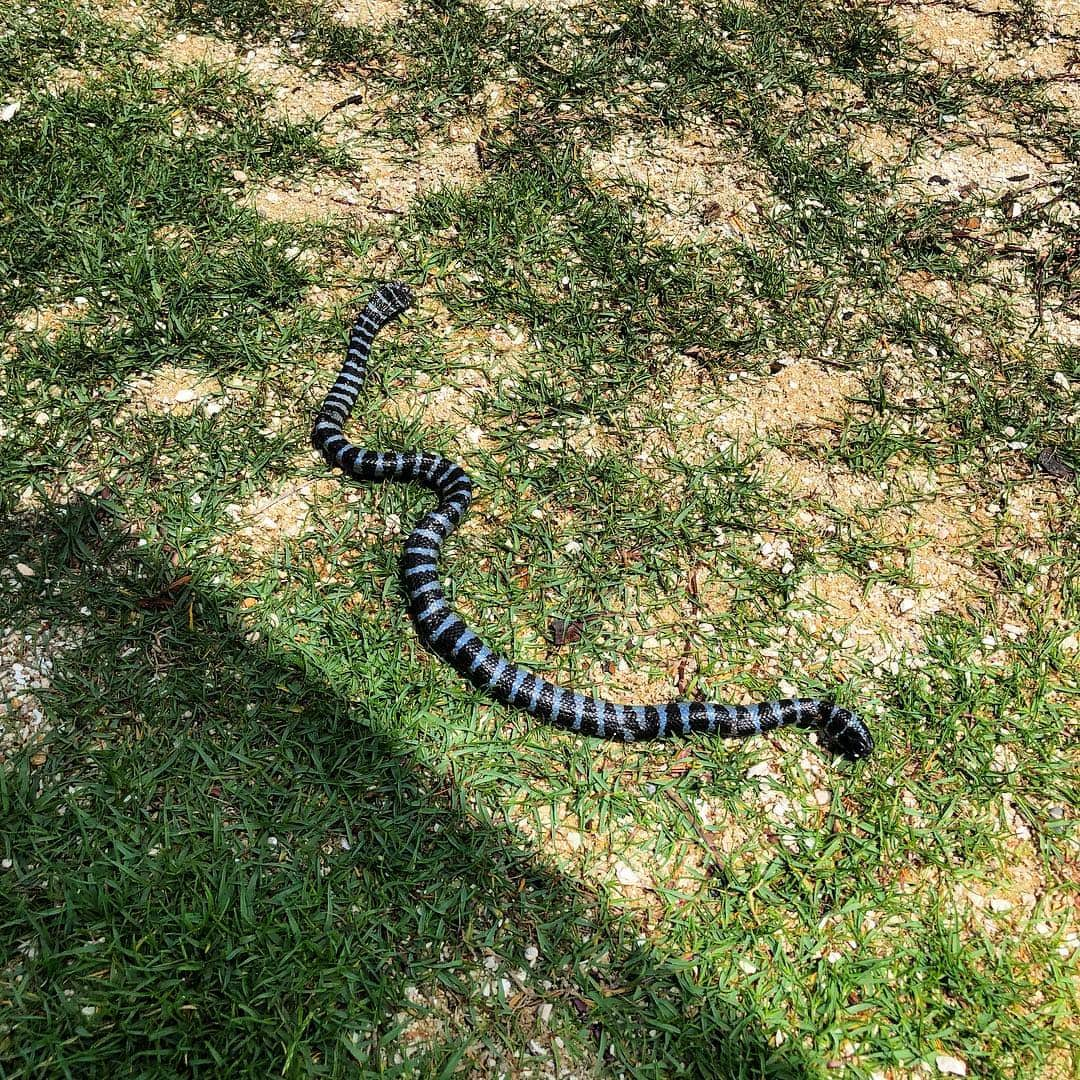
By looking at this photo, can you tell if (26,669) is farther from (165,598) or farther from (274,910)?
(274,910)

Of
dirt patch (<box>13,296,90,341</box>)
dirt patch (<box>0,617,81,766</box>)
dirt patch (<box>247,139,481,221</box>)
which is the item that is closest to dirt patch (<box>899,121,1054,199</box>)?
dirt patch (<box>247,139,481,221</box>)

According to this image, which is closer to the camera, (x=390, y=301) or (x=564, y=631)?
(x=564, y=631)

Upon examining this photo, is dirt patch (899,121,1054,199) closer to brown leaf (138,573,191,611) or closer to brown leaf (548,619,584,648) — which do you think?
brown leaf (548,619,584,648)

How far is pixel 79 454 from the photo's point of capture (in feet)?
15.1

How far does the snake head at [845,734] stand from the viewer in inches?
153

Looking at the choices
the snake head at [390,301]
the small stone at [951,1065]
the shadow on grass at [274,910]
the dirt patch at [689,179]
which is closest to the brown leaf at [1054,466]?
the dirt patch at [689,179]

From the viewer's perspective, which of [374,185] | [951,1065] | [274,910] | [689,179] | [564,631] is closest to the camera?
[951,1065]

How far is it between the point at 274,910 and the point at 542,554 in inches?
79.0

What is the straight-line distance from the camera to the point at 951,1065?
320 centimetres

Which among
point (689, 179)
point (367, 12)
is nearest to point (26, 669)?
point (689, 179)

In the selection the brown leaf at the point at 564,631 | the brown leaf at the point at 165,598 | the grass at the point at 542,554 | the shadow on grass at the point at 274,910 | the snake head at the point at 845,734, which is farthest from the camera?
the brown leaf at the point at 564,631

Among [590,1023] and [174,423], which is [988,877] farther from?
[174,423]

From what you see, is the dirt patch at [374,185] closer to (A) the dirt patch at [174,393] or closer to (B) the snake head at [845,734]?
(A) the dirt patch at [174,393]

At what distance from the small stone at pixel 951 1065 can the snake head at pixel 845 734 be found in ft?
3.71
